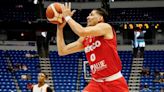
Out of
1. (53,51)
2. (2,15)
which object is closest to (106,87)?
(53,51)

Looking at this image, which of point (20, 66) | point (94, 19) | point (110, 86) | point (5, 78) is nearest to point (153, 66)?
point (20, 66)

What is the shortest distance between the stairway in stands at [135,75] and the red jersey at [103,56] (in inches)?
653

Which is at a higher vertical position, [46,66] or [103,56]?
[103,56]

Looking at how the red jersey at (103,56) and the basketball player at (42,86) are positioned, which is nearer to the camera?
the red jersey at (103,56)

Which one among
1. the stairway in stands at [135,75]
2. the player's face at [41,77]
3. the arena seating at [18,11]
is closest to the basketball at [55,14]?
the player's face at [41,77]

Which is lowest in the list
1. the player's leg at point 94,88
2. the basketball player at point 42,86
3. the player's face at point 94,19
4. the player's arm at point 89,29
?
the basketball player at point 42,86

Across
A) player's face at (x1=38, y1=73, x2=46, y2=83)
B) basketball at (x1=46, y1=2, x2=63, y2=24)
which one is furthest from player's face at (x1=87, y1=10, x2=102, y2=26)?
player's face at (x1=38, y1=73, x2=46, y2=83)

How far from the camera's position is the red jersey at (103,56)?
448 cm

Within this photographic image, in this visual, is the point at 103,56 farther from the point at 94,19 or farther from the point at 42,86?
the point at 42,86

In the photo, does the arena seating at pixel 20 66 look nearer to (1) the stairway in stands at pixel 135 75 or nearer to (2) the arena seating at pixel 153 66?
(1) the stairway in stands at pixel 135 75

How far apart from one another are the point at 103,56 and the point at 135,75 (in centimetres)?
1774

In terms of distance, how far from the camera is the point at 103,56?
449 cm

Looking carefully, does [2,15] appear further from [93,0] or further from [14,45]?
[93,0]

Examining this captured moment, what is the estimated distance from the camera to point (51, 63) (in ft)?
75.6
